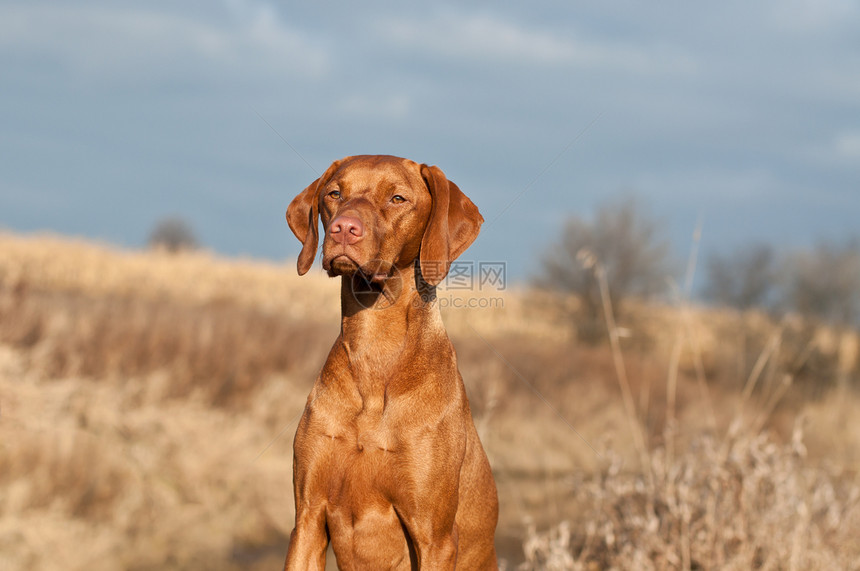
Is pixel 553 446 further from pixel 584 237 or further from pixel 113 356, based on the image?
pixel 584 237

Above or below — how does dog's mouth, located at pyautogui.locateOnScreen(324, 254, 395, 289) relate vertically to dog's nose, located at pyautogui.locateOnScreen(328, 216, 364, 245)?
below

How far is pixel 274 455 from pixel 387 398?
6.58 metres

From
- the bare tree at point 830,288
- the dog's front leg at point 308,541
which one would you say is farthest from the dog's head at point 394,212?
the bare tree at point 830,288

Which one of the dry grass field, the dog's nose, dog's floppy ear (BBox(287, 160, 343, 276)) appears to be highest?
dog's floppy ear (BBox(287, 160, 343, 276))

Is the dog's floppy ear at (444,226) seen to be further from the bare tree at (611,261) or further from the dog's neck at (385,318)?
the bare tree at (611,261)

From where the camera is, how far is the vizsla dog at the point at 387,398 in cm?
283

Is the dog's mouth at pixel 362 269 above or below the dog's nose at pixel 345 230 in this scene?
below

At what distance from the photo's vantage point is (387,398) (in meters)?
2.85

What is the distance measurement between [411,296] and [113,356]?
23.8 feet

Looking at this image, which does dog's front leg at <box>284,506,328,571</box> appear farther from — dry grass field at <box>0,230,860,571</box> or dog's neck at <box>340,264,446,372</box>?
dry grass field at <box>0,230,860,571</box>

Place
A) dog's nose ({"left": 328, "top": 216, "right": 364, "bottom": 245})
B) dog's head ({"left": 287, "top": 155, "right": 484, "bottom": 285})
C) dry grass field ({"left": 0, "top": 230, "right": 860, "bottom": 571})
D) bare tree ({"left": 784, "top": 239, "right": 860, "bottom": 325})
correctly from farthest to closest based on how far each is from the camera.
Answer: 1. bare tree ({"left": 784, "top": 239, "right": 860, "bottom": 325})
2. dry grass field ({"left": 0, "top": 230, "right": 860, "bottom": 571})
3. dog's head ({"left": 287, "top": 155, "right": 484, "bottom": 285})
4. dog's nose ({"left": 328, "top": 216, "right": 364, "bottom": 245})

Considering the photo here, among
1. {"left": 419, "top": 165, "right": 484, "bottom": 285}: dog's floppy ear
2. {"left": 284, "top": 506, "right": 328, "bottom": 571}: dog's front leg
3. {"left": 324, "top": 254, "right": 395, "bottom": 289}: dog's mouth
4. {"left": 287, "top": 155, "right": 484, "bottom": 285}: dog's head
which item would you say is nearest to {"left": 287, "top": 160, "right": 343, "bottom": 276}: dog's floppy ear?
{"left": 287, "top": 155, "right": 484, "bottom": 285}: dog's head

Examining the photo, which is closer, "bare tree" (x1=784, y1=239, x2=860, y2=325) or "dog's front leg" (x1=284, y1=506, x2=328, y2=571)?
"dog's front leg" (x1=284, y1=506, x2=328, y2=571)

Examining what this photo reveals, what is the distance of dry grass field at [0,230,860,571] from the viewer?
538cm
